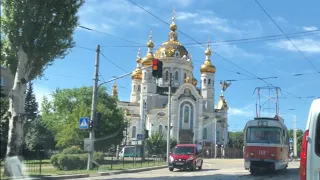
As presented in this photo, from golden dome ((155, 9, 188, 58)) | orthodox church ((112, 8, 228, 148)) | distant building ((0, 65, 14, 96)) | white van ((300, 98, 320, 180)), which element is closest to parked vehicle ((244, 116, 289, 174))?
distant building ((0, 65, 14, 96))

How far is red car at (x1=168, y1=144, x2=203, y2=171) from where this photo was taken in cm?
2742

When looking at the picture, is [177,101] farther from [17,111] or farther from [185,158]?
[17,111]

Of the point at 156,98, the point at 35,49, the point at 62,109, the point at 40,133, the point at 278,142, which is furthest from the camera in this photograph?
the point at 156,98

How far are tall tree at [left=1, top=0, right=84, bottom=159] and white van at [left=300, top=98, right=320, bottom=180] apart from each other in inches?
522

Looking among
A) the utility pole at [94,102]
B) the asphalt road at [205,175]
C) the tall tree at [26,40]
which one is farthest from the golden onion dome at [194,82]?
the tall tree at [26,40]

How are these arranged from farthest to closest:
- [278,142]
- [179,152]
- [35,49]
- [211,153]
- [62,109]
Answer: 1. [211,153]
2. [62,109]
3. [179,152]
4. [278,142]
5. [35,49]

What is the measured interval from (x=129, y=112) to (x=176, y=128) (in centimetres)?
1181

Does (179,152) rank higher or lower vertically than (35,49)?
lower

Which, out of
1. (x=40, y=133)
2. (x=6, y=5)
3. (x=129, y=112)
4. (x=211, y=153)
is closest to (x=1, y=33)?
(x=6, y=5)

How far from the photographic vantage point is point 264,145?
840 inches

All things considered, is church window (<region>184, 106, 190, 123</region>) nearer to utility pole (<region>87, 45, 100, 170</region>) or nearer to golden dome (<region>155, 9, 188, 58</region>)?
golden dome (<region>155, 9, 188, 58</region>)

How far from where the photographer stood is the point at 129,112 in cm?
8962

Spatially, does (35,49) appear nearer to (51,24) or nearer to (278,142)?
(51,24)

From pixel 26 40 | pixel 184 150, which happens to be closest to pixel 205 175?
pixel 184 150
